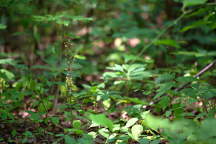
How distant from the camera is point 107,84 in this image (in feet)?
9.29

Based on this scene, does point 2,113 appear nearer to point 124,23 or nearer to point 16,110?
point 16,110

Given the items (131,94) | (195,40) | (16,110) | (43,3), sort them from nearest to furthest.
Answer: (16,110) → (131,94) → (43,3) → (195,40)

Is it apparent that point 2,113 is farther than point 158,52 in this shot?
No

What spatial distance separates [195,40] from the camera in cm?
419

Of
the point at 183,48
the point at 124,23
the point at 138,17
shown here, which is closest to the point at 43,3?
the point at 124,23

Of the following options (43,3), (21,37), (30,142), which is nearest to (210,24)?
(30,142)

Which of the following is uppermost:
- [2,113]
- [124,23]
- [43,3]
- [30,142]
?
[43,3]

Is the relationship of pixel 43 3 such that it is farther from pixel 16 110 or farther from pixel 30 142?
pixel 30 142

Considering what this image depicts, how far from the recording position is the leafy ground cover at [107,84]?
5.68 feet

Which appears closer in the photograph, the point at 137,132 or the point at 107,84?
the point at 137,132

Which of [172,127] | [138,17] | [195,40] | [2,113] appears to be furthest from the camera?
[138,17]

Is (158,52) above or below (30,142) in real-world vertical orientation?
above

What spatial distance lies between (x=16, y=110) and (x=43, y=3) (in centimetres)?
178

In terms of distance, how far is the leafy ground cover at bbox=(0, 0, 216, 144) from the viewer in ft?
5.68
